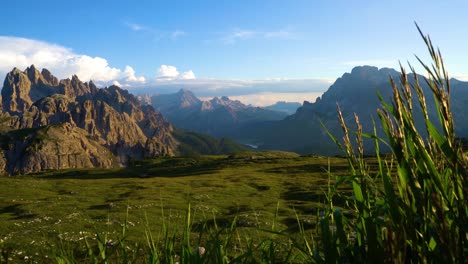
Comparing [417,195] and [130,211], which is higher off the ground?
[417,195]

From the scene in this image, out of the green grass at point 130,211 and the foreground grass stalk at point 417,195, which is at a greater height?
the foreground grass stalk at point 417,195

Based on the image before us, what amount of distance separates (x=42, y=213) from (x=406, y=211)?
39.7 m

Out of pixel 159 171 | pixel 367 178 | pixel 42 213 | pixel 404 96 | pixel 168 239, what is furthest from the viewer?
pixel 159 171

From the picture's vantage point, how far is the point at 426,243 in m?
2.46

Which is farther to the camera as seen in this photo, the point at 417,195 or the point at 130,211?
the point at 130,211

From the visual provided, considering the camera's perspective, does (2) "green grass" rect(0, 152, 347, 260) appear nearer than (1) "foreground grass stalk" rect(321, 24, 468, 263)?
No

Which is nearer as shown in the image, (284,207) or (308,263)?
(308,263)

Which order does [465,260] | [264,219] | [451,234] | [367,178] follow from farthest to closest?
[264,219] < [367,178] < [465,260] < [451,234]

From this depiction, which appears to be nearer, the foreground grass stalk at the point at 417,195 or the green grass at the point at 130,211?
the foreground grass stalk at the point at 417,195

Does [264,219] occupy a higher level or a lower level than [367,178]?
lower

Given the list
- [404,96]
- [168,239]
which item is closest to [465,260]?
[404,96]

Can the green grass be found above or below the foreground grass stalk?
below

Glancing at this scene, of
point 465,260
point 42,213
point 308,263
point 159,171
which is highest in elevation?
point 465,260

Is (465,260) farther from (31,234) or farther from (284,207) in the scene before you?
(284,207)
